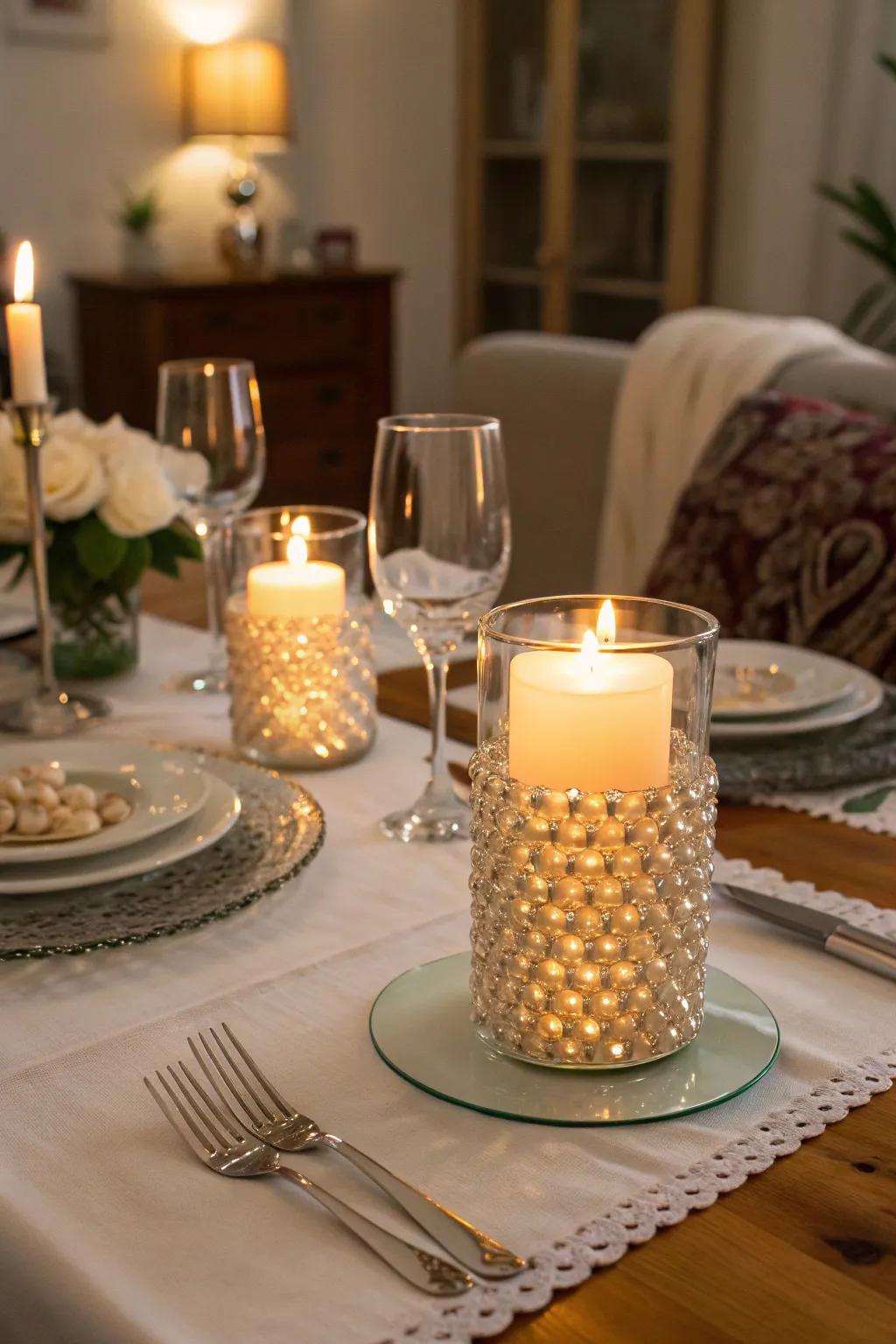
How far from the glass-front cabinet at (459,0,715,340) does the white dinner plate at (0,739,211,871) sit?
3318 millimetres

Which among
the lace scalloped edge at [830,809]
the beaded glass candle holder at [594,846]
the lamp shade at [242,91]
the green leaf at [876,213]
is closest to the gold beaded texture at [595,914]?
the beaded glass candle holder at [594,846]

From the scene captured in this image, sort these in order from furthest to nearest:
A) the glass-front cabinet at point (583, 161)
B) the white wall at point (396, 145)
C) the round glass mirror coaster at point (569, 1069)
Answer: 1. the white wall at point (396, 145)
2. the glass-front cabinet at point (583, 161)
3. the round glass mirror coaster at point (569, 1069)

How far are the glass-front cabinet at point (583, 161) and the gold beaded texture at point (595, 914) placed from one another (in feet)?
11.7

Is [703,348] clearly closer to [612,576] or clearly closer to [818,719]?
[612,576]

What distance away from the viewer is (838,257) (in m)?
3.91

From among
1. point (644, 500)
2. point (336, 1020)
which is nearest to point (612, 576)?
point (644, 500)

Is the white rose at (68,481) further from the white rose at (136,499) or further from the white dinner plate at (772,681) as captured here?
the white dinner plate at (772,681)

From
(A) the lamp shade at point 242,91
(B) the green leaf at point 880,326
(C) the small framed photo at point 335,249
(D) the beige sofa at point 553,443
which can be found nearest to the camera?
(D) the beige sofa at point 553,443

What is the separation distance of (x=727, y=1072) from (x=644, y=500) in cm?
177

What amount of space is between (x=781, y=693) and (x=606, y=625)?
1.64 feet

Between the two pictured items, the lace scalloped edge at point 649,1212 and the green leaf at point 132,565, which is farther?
the green leaf at point 132,565

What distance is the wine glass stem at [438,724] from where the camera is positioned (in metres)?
0.92

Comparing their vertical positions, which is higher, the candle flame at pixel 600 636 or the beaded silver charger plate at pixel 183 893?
the candle flame at pixel 600 636

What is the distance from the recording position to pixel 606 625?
0.66 m
